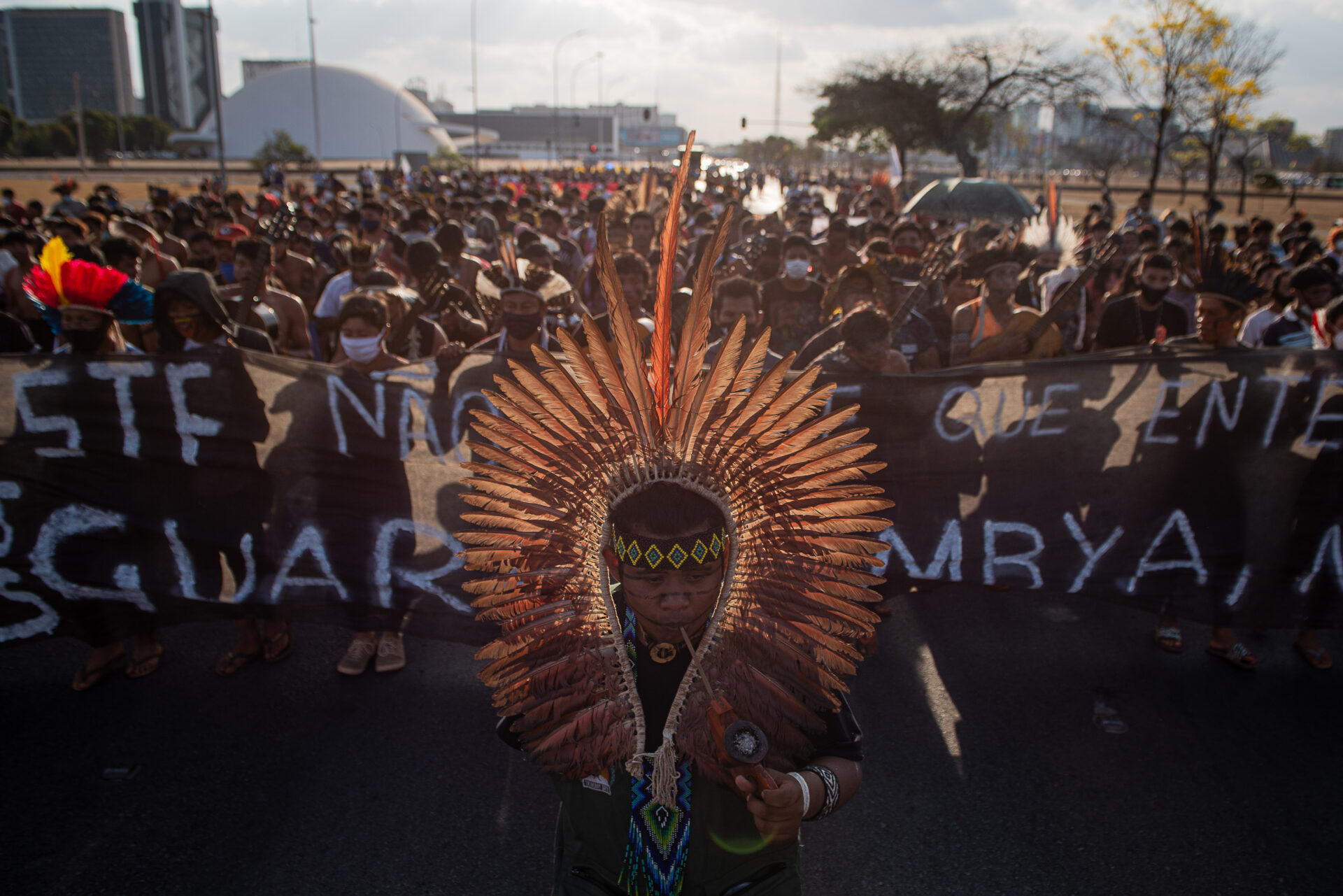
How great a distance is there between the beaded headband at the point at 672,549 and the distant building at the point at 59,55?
202220 millimetres

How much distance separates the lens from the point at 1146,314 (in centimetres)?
580

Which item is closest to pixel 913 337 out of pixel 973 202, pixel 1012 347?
Answer: pixel 1012 347

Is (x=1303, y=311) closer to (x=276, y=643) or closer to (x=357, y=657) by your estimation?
(x=357, y=657)

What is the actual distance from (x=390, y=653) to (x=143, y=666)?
113 centimetres

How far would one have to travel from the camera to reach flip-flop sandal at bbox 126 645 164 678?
398 centimetres

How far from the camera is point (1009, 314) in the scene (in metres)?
5.74

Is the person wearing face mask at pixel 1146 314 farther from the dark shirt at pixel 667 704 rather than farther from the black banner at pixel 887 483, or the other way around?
the dark shirt at pixel 667 704

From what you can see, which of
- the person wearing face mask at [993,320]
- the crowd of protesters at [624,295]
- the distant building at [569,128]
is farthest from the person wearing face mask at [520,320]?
the distant building at [569,128]

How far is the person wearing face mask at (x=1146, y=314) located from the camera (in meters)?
5.72

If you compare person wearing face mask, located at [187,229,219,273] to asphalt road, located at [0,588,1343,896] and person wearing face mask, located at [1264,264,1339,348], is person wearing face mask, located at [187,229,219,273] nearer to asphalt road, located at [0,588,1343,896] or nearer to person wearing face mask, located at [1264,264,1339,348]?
asphalt road, located at [0,588,1343,896]

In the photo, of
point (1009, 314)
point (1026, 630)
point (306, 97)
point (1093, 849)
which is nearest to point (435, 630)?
point (1093, 849)

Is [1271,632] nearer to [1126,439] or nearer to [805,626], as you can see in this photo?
[1126,439]

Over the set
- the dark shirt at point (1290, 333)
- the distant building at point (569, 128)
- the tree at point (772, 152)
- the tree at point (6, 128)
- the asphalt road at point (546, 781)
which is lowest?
the asphalt road at point (546, 781)

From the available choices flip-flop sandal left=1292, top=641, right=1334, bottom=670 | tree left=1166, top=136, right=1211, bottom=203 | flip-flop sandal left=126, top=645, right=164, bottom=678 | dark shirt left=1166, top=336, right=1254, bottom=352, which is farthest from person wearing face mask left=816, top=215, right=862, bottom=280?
tree left=1166, top=136, right=1211, bottom=203
